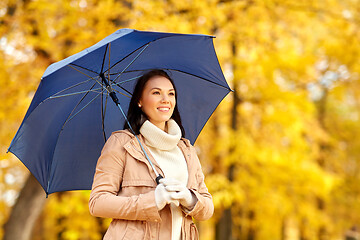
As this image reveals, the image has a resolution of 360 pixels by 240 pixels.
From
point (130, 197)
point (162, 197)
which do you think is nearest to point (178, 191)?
point (162, 197)

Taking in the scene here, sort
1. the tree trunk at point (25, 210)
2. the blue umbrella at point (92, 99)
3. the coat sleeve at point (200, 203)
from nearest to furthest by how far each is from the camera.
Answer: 1. the coat sleeve at point (200, 203)
2. the blue umbrella at point (92, 99)
3. the tree trunk at point (25, 210)

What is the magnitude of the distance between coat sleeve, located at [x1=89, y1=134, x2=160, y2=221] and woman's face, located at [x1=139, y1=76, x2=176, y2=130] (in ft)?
0.97

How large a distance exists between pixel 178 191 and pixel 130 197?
0.84ft

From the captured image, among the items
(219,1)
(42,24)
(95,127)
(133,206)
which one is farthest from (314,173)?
(133,206)

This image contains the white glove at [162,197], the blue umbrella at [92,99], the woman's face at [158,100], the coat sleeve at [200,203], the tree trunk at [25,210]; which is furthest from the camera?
the tree trunk at [25,210]

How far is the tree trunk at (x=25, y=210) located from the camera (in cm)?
664

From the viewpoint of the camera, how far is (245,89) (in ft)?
33.6

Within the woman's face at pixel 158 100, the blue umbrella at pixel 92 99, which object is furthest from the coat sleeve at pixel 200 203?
the blue umbrella at pixel 92 99

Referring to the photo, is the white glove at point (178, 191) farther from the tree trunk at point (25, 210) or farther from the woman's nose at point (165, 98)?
the tree trunk at point (25, 210)

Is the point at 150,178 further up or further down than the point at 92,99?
further down

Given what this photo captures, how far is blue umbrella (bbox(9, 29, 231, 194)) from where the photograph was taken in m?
2.76

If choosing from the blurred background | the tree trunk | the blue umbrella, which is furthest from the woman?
the tree trunk

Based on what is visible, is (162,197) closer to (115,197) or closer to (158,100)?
(115,197)

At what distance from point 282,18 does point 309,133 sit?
13.7 ft
